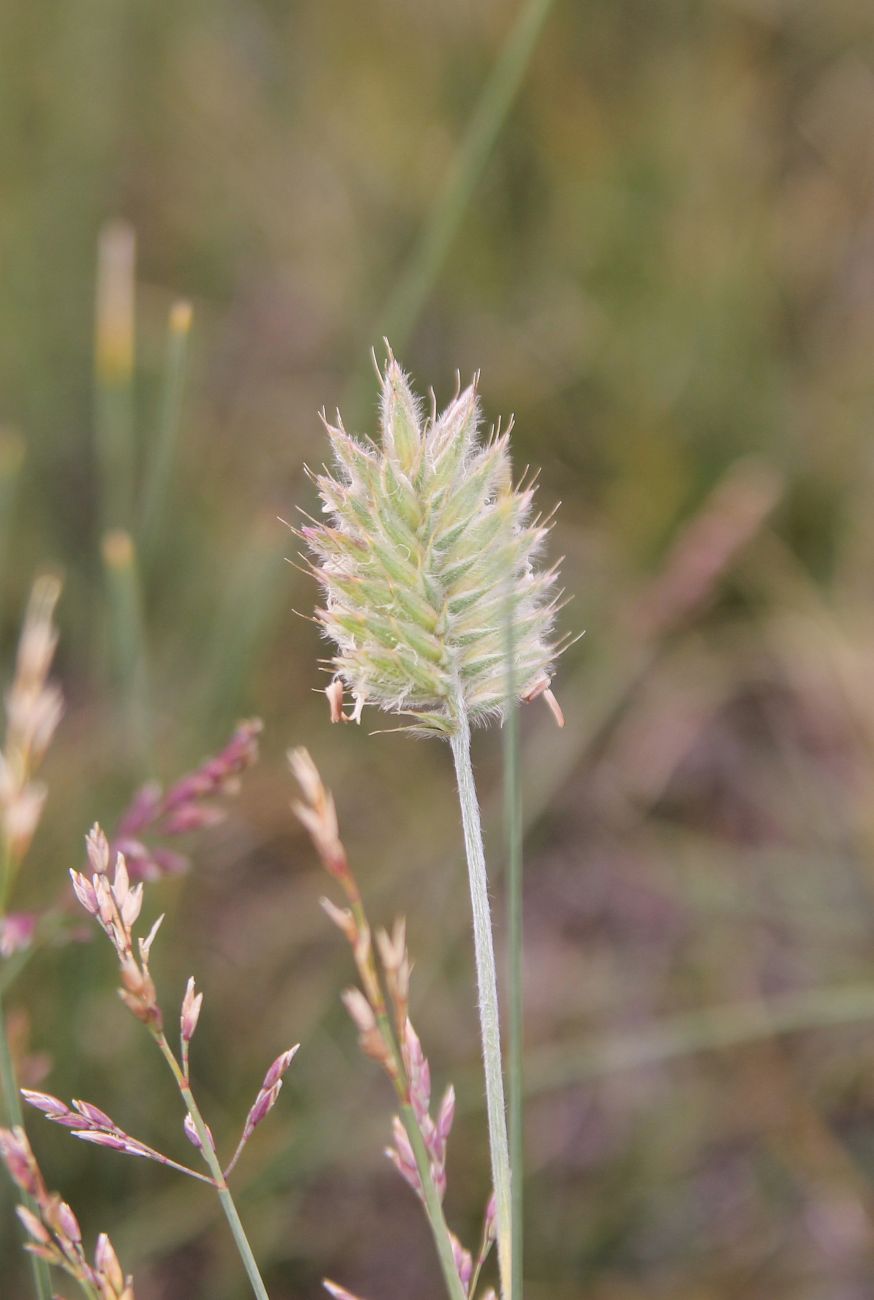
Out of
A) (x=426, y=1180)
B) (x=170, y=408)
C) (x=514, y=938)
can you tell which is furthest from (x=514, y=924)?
(x=170, y=408)

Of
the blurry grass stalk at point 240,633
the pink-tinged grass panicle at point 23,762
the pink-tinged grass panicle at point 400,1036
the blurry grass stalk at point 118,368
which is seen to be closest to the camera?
the pink-tinged grass panicle at point 400,1036

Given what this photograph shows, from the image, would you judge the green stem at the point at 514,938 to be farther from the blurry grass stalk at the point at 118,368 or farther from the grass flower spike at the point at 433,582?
the blurry grass stalk at the point at 118,368

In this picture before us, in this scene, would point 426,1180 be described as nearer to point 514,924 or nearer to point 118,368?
point 514,924

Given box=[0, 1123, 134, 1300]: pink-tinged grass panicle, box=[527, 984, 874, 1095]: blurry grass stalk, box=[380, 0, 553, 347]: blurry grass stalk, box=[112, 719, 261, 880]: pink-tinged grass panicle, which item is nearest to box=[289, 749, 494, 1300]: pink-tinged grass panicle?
box=[0, 1123, 134, 1300]: pink-tinged grass panicle

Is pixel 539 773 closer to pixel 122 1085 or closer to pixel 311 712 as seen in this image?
pixel 311 712

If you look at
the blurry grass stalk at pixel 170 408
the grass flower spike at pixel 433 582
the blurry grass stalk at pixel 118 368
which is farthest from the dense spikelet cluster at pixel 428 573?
the blurry grass stalk at pixel 118 368
